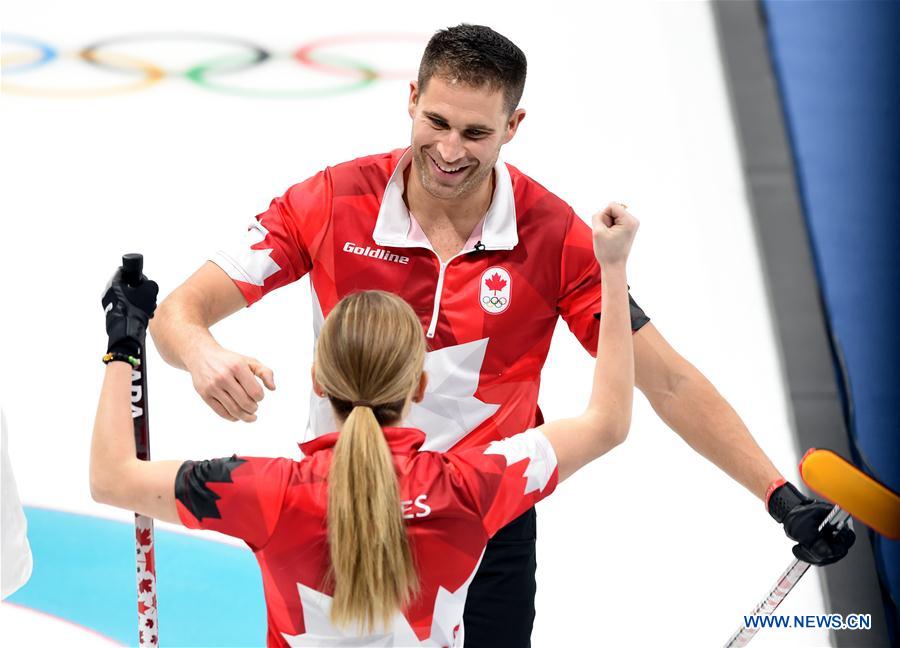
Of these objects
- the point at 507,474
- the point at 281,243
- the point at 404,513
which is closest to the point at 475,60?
the point at 281,243

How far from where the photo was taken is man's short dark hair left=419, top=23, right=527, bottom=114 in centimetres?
299

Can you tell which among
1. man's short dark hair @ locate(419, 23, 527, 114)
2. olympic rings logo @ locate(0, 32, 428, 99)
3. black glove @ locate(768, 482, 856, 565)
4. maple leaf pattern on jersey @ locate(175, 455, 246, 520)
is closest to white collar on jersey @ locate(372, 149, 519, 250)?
man's short dark hair @ locate(419, 23, 527, 114)

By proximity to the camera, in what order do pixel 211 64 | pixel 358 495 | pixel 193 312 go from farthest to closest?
pixel 211 64 → pixel 193 312 → pixel 358 495

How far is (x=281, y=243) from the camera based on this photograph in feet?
10.3

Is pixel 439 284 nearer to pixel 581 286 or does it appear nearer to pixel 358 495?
pixel 581 286

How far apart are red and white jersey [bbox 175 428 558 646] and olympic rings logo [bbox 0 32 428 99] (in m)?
6.02

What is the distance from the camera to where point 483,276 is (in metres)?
3.11

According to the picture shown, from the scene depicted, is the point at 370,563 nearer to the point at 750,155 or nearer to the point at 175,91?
the point at 750,155

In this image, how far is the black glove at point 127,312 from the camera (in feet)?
7.81

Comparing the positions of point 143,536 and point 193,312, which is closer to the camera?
point 143,536

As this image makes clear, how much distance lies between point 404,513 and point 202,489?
347 mm

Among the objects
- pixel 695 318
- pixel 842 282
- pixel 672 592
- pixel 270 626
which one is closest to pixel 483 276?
pixel 270 626

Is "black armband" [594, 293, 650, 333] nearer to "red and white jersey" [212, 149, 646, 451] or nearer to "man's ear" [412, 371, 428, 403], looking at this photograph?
"red and white jersey" [212, 149, 646, 451]

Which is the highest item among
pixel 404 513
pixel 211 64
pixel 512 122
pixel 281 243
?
pixel 211 64
